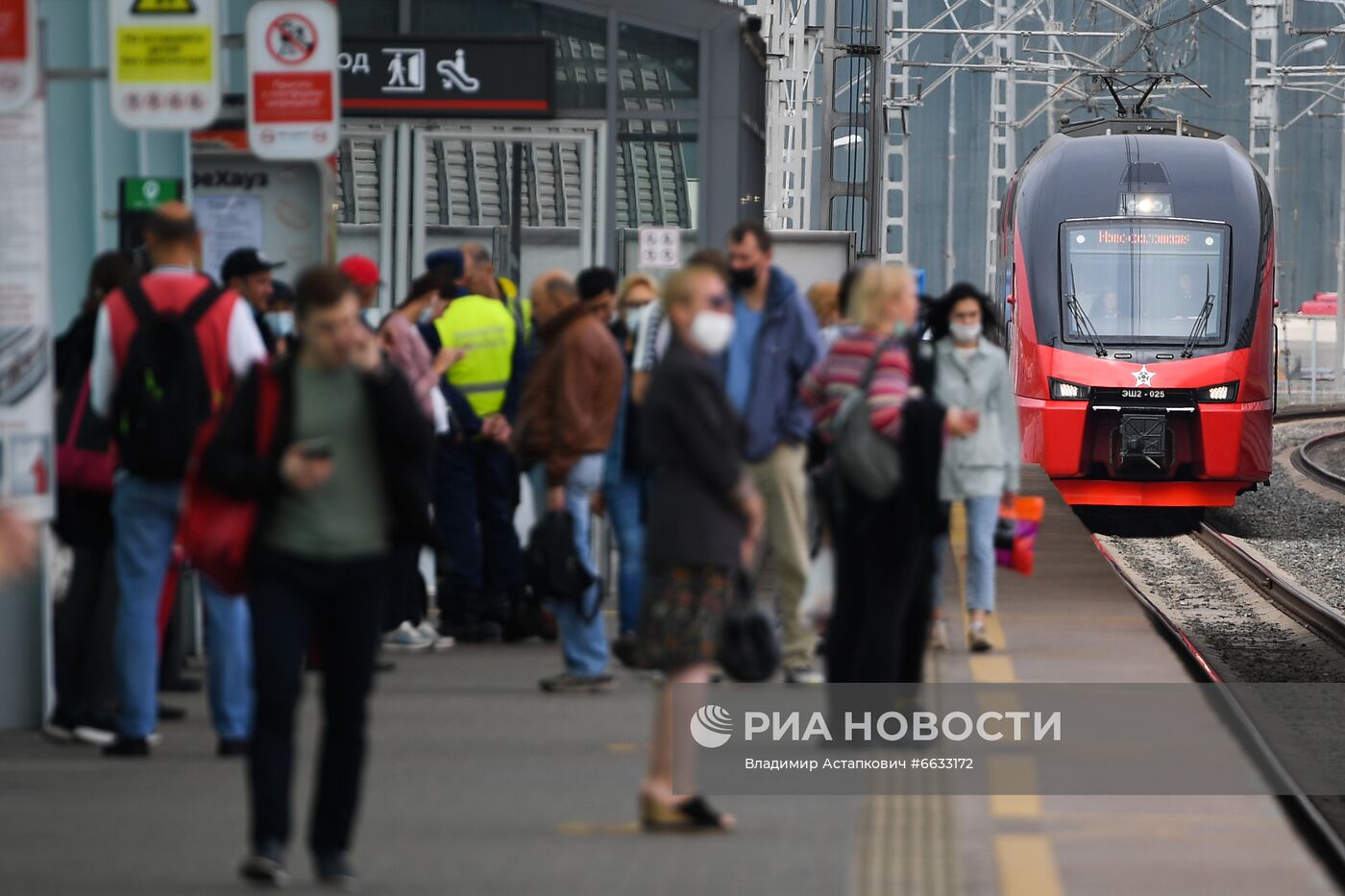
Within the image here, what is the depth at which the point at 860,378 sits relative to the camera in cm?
738

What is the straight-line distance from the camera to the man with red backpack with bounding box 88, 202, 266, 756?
697cm

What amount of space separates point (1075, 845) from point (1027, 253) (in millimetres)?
13158

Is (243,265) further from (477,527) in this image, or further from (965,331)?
(965,331)

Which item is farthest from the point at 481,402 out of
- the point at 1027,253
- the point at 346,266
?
the point at 1027,253

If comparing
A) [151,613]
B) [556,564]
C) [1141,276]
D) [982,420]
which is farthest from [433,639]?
[1141,276]

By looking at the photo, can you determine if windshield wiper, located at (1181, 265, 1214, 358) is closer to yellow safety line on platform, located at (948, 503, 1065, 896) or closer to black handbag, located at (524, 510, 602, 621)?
yellow safety line on platform, located at (948, 503, 1065, 896)

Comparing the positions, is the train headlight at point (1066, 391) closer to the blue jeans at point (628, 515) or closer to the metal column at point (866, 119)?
the metal column at point (866, 119)

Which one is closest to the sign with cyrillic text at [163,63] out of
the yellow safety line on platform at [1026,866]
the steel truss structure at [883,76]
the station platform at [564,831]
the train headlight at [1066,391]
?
the station platform at [564,831]

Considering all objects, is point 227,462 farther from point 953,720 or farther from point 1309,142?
point 1309,142

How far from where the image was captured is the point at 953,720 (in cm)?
806

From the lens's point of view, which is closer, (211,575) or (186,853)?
(211,575)

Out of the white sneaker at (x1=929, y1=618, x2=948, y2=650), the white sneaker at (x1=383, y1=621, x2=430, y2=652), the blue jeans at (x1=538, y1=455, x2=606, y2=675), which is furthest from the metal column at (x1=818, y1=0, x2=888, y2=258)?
the blue jeans at (x1=538, y1=455, x2=606, y2=675)

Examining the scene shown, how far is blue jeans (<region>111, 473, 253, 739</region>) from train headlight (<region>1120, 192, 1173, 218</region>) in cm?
1282

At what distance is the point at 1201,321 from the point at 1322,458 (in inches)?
524
